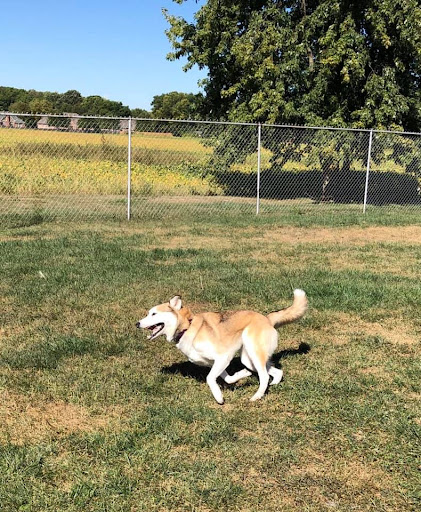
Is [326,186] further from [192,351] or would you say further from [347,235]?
[192,351]

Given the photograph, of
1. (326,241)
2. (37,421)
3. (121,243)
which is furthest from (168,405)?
(326,241)

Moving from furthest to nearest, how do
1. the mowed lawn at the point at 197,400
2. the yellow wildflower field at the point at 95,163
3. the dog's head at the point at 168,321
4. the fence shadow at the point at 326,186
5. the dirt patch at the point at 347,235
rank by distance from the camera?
the fence shadow at the point at 326,186, the yellow wildflower field at the point at 95,163, the dirt patch at the point at 347,235, the dog's head at the point at 168,321, the mowed lawn at the point at 197,400

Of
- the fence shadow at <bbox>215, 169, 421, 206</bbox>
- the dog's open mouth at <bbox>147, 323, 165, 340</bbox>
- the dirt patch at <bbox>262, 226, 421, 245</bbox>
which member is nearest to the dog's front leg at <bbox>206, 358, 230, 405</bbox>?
the dog's open mouth at <bbox>147, 323, 165, 340</bbox>

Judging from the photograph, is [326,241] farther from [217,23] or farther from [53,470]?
[217,23]

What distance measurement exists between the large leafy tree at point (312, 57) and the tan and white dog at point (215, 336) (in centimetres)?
1181

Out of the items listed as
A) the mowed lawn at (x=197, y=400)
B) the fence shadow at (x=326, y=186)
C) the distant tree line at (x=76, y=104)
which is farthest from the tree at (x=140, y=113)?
the mowed lawn at (x=197, y=400)

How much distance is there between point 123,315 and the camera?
4.95m

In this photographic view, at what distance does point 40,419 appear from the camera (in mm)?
3068

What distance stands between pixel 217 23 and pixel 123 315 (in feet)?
39.7

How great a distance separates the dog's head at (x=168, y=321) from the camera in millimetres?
3301

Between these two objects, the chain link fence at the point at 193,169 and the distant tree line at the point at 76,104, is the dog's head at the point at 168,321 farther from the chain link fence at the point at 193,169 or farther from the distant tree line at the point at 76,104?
the distant tree line at the point at 76,104

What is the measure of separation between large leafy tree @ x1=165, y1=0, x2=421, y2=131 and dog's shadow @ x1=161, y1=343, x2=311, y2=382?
11195mm

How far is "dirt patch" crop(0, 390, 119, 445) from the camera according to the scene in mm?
2914

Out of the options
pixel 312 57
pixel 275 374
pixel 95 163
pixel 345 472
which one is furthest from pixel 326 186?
pixel 345 472
